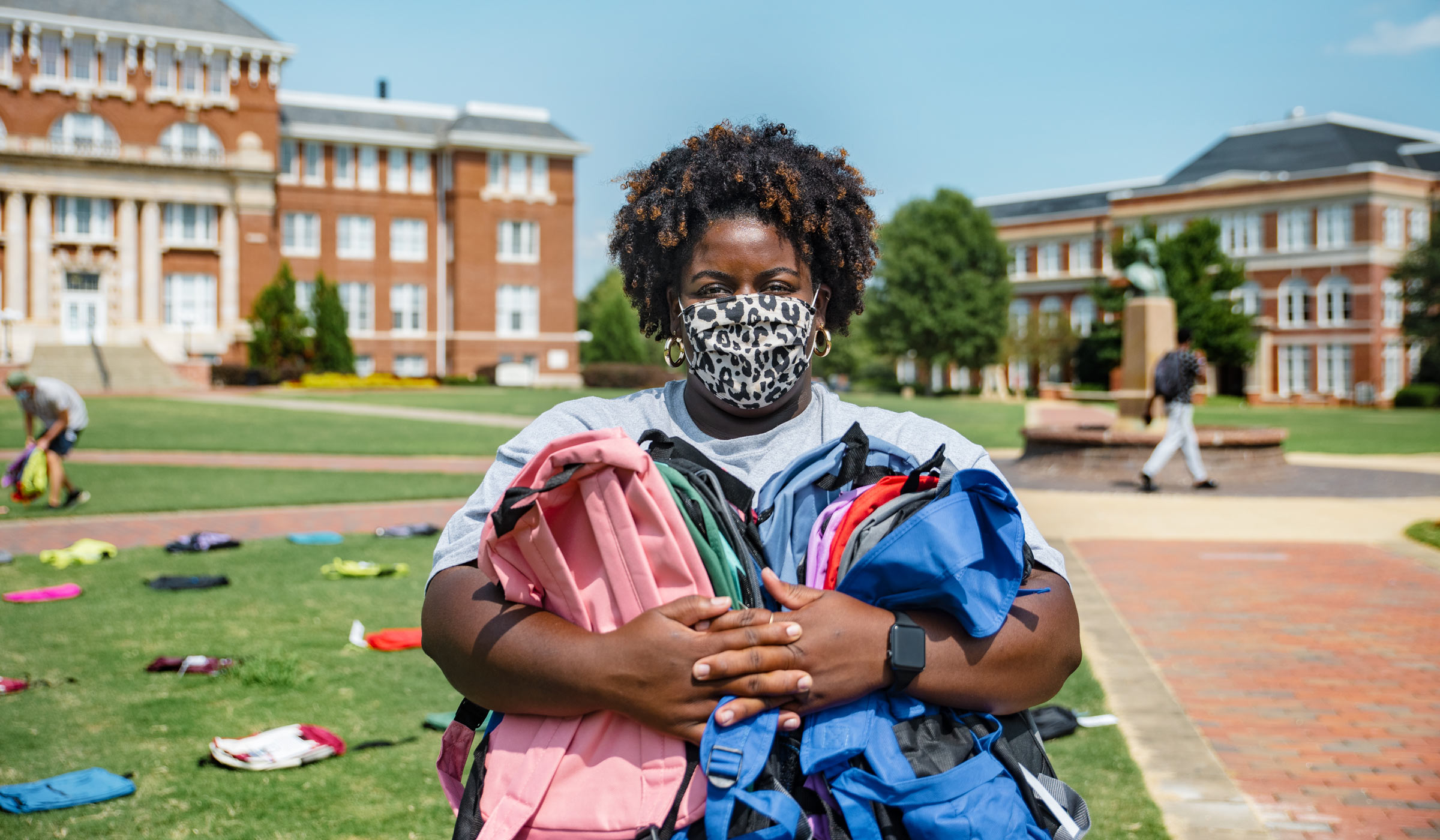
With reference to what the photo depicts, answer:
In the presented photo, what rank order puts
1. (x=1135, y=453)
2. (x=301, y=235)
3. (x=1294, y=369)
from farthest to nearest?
(x=1294, y=369)
(x=301, y=235)
(x=1135, y=453)

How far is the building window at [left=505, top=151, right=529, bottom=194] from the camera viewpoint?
56.0m

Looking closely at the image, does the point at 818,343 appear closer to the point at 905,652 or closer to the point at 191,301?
the point at 905,652

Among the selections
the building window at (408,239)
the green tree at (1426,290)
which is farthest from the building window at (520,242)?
the green tree at (1426,290)

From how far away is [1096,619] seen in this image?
699 cm

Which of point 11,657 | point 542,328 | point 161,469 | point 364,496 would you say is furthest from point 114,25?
point 11,657

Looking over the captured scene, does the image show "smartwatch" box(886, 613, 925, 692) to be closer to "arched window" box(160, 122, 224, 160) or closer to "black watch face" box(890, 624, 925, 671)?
"black watch face" box(890, 624, 925, 671)

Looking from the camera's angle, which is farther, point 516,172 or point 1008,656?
point 516,172

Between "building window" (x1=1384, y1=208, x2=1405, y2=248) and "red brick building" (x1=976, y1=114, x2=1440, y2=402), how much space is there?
0.07 metres

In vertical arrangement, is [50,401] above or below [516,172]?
below

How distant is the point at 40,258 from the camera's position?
4812cm

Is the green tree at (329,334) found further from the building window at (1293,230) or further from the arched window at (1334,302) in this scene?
the arched window at (1334,302)

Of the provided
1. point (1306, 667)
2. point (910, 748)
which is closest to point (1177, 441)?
point (1306, 667)

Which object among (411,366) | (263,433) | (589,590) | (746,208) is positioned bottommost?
(263,433)

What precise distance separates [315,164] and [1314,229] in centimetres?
5372
